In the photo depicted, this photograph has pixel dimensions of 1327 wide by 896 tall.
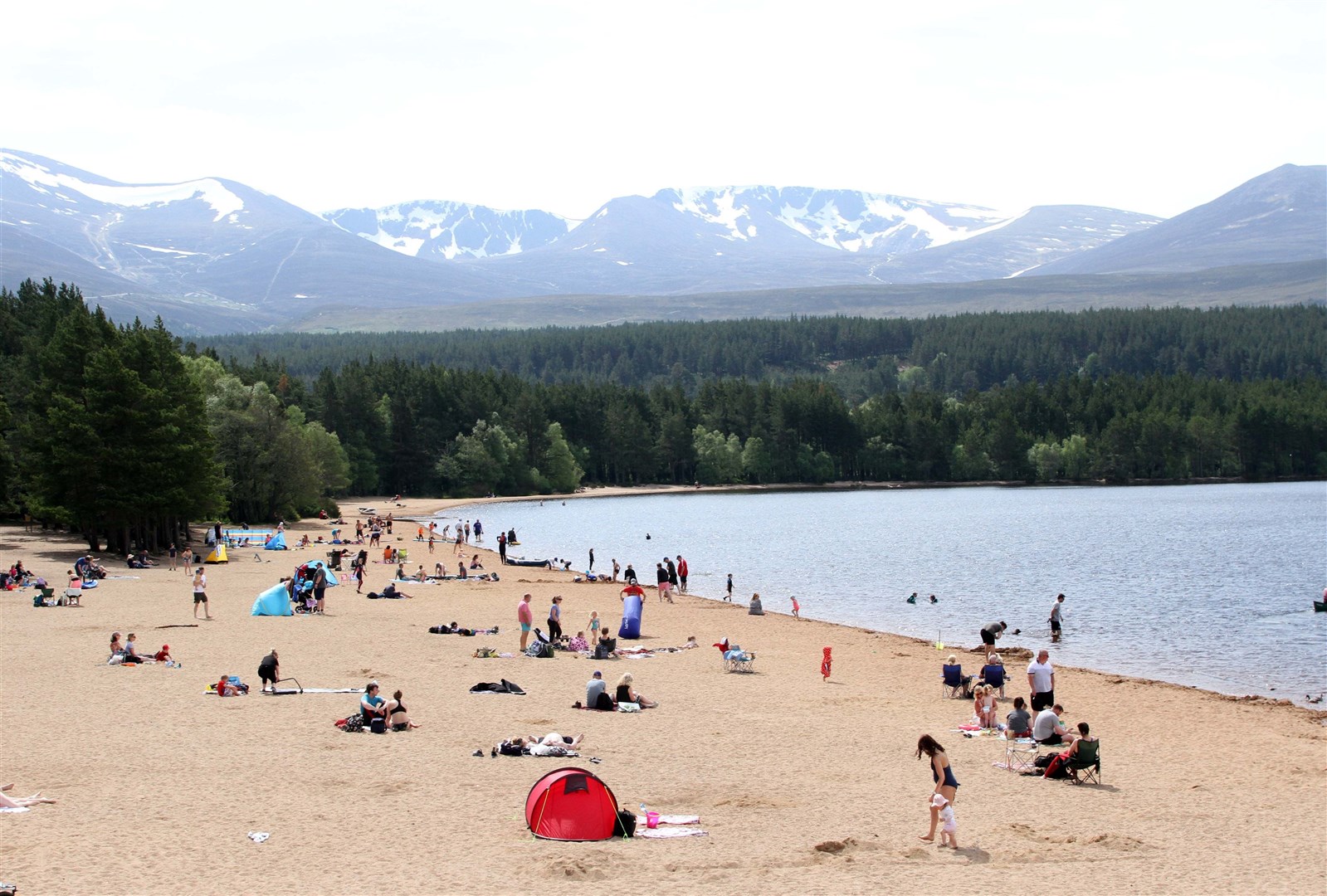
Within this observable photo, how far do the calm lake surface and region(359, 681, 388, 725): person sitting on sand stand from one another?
61.7ft

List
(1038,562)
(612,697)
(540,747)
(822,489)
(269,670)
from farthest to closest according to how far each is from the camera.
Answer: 1. (822,489)
2. (1038,562)
3. (612,697)
4. (269,670)
5. (540,747)

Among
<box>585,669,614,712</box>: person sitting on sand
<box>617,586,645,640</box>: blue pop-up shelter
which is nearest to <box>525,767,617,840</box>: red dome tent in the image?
<box>585,669,614,712</box>: person sitting on sand

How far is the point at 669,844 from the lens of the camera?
14.2 meters

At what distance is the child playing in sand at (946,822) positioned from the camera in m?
14.5

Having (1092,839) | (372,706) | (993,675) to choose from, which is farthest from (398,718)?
(993,675)

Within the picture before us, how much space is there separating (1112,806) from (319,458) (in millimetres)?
80626

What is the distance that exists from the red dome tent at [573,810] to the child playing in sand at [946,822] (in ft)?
13.1

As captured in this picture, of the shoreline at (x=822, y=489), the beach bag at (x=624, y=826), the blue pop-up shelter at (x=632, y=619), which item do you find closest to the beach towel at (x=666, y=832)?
the beach bag at (x=624, y=826)

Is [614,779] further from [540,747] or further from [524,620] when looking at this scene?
[524,620]

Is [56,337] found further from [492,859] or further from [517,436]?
[517,436]

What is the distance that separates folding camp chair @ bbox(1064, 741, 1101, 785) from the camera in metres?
17.9

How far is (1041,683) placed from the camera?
2222cm

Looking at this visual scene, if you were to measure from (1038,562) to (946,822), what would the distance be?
4767cm

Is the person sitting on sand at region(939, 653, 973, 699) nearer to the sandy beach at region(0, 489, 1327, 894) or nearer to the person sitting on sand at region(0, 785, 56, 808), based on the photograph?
the sandy beach at region(0, 489, 1327, 894)
